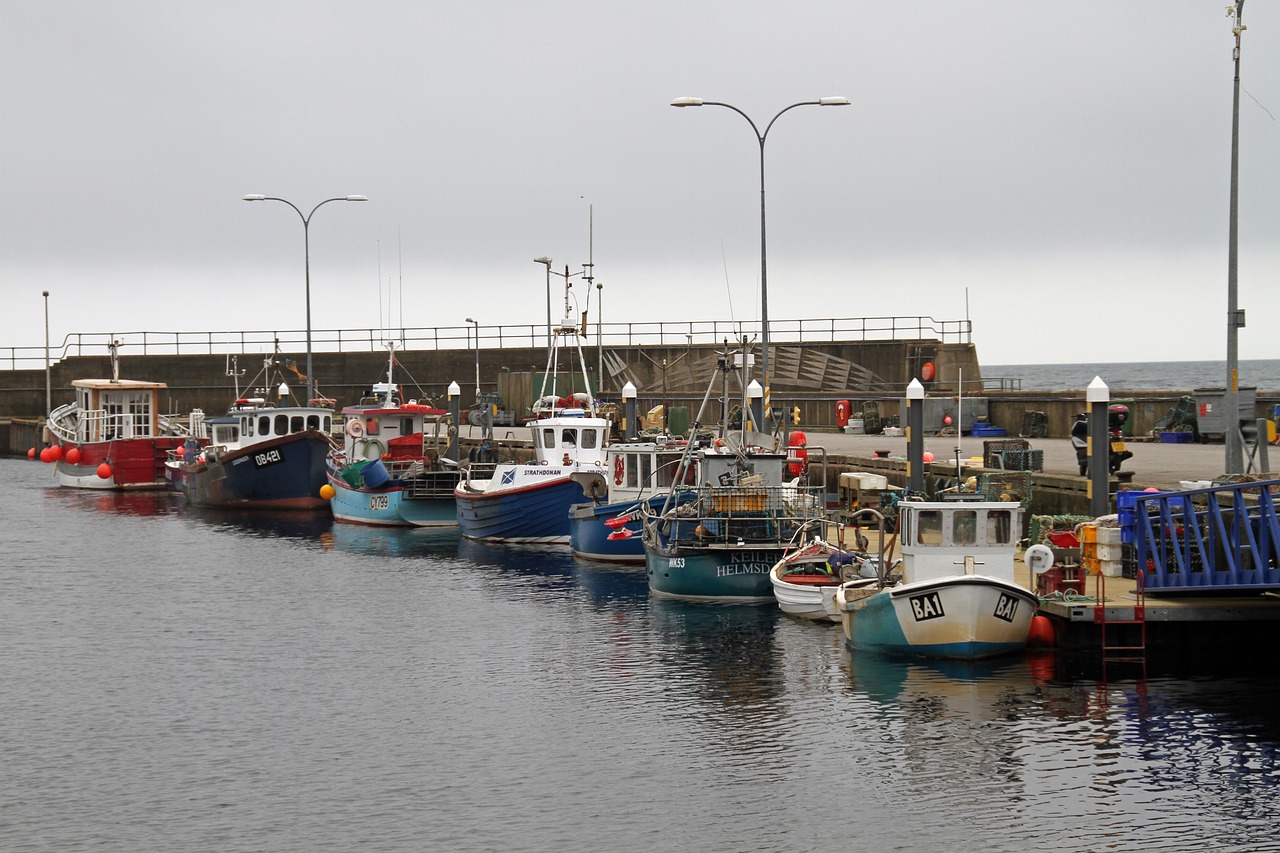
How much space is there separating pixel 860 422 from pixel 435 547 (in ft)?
61.4

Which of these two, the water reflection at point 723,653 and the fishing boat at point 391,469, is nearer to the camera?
the water reflection at point 723,653

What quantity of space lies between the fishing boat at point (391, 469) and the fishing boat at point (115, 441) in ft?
42.9

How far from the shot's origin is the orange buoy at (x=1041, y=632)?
67.1ft

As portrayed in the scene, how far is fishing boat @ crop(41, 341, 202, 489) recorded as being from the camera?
58031 mm

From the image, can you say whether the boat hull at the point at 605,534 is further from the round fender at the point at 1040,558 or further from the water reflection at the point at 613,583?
the round fender at the point at 1040,558

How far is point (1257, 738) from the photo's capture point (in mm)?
16734

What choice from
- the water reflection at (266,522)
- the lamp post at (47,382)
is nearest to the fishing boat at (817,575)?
the water reflection at (266,522)

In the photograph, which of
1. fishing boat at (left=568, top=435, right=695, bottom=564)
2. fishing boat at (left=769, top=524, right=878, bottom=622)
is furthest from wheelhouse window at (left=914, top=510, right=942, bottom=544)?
fishing boat at (left=568, top=435, right=695, bottom=564)

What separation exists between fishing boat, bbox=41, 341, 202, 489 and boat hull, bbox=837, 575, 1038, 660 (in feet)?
140

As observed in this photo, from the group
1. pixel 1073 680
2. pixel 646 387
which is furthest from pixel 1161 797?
pixel 646 387

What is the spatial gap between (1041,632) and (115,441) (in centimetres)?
4518

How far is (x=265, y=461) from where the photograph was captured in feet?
156

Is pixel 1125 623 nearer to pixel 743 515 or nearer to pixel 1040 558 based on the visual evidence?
pixel 1040 558

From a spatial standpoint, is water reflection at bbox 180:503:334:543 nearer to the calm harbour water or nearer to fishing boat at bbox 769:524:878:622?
the calm harbour water
